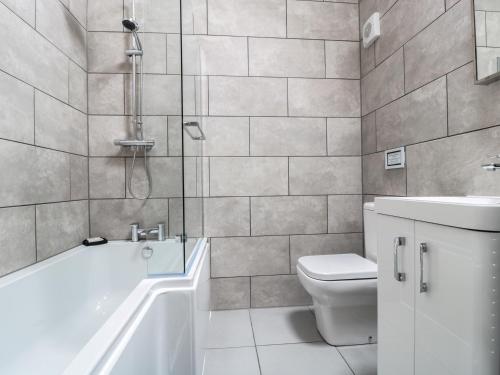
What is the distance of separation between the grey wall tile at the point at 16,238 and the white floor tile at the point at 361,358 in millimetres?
1672

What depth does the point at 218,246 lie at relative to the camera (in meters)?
1.84

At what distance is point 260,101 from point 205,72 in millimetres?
439

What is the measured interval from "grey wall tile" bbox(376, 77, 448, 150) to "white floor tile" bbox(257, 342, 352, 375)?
1.24 meters

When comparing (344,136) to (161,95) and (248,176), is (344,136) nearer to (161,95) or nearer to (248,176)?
(248,176)

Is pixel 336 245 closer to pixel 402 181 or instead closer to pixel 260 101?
pixel 402 181

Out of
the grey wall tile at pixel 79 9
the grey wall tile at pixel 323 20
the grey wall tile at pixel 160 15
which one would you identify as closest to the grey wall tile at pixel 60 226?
the grey wall tile at pixel 160 15

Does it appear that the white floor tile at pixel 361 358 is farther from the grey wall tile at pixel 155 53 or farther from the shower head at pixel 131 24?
the shower head at pixel 131 24

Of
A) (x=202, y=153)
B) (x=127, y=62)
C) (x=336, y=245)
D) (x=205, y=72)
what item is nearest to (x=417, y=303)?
(x=336, y=245)

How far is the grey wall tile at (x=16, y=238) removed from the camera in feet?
3.57

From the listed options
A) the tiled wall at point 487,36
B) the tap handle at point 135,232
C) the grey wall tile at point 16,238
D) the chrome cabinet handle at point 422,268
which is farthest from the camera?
the tap handle at point 135,232

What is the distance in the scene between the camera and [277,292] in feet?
6.16

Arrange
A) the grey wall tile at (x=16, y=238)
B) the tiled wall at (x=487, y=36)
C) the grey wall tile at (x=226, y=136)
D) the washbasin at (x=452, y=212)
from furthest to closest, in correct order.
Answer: the grey wall tile at (x=226, y=136), the grey wall tile at (x=16, y=238), the tiled wall at (x=487, y=36), the washbasin at (x=452, y=212)

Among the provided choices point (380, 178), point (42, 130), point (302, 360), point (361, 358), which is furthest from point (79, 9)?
point (361, 358)

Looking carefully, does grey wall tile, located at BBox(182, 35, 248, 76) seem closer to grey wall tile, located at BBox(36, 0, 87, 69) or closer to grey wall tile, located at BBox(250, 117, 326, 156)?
grey wall tile, located at BBox(250, 117, 326, 156)
